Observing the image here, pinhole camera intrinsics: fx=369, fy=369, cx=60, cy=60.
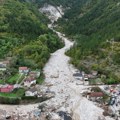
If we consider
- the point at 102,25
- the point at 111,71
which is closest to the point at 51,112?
the point at 111,71

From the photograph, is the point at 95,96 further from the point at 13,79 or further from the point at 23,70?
the point at 23,70

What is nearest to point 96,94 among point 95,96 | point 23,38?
point 95,96

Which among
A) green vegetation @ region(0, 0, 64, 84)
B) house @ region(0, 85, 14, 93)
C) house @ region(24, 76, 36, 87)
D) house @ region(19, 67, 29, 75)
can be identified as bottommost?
house @ region(0, 85, 14, 93)

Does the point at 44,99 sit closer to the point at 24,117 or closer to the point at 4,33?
the point at 24,117

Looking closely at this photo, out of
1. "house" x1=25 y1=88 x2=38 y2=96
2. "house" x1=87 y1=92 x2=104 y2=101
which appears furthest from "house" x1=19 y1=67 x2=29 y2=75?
"house" x1=87 y1=92 x2=104 y2=101

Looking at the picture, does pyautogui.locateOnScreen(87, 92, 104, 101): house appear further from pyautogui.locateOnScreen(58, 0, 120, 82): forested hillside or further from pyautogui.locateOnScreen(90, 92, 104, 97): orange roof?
pyautogui.locateOnScreen(58, 0, 120, 82): forested hillside

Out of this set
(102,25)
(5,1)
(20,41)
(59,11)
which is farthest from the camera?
(59,11)

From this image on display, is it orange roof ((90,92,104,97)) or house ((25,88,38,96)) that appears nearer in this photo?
orange roof ((90,92,104,97))

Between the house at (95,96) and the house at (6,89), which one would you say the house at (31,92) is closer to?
the house at (6,89)
